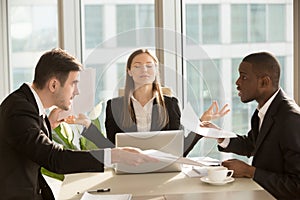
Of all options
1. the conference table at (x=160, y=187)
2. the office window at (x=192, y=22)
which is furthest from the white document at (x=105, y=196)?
the office window at (x=192, y=22)

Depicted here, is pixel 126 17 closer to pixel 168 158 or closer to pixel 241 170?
pixel 168 158

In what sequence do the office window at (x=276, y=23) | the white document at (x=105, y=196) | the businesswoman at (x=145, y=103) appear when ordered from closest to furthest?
1. the white document at (x=105, y=196)
2. the businesswoman at (x=145, y=103)
3. the office window at (x=276, y=23)

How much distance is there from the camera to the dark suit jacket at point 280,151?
2371 millimetres

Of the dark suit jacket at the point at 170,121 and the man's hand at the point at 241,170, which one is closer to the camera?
the man's hand at the point at 241,170

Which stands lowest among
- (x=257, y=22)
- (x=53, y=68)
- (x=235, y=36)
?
(x=53, y=68)

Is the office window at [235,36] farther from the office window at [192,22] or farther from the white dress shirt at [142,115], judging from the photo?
the white dress shirt at [142,115]

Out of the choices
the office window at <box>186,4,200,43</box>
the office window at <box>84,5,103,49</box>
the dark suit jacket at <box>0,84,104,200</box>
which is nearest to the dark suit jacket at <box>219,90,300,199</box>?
the dark suit jacket at <box>0,84,104,200</box>

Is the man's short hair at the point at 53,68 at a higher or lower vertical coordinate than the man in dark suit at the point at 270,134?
higher

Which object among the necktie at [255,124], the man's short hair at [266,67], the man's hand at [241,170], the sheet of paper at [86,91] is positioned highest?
the man's short hair at [266,67]

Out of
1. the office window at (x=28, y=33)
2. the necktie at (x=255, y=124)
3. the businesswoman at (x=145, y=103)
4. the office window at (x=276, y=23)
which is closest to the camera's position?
the businesswoman at (x=145, y=103)

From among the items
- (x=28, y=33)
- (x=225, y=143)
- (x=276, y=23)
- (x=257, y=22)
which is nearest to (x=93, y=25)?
(x=28, y=33)

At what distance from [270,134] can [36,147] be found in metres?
1.05

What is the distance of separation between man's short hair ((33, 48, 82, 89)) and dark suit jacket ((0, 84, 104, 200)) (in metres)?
0.11

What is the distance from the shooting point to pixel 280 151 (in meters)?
2.47
